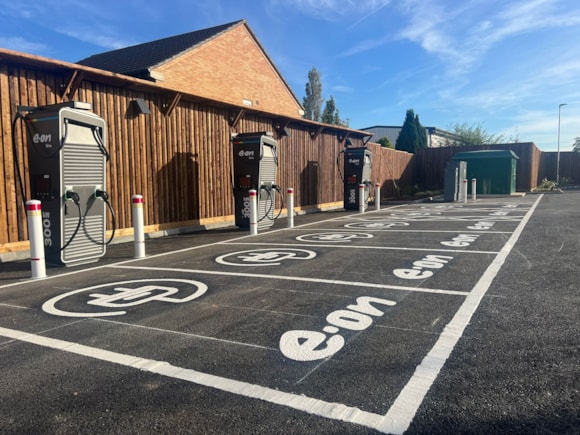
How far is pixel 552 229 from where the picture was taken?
9.19m

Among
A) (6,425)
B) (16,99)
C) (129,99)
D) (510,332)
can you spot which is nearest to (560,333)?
(510,332)

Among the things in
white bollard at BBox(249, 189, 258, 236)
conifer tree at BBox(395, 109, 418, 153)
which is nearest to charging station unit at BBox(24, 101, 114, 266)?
white bollard at BBox(249, 189, 258, 236)

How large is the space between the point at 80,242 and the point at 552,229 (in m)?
9.30

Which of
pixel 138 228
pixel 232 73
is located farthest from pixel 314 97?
pixel 138 228

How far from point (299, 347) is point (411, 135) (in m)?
43.1

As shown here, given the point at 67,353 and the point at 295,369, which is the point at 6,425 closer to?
the point at 67,353

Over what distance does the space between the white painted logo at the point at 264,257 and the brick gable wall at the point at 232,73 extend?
12019 millimetres

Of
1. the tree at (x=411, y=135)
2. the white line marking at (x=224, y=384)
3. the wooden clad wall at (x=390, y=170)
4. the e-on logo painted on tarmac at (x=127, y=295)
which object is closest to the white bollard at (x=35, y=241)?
the e-on logo painted on tarmac at (x=127, y=295)

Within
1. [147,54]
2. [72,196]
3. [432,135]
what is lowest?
[72,196]

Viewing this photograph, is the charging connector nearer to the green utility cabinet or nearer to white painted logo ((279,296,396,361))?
white painted logo ((279,296,396,361))

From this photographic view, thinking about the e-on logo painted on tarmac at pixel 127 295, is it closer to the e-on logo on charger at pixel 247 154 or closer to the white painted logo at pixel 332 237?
the white painted logo at pixel 332 237

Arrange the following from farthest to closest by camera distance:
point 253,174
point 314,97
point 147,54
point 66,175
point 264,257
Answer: point 314,97 < point 147,54 < point 253,174 < point 264,257 < point 66,175

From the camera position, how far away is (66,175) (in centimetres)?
671

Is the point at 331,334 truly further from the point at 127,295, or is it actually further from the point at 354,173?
the point at 354,173
